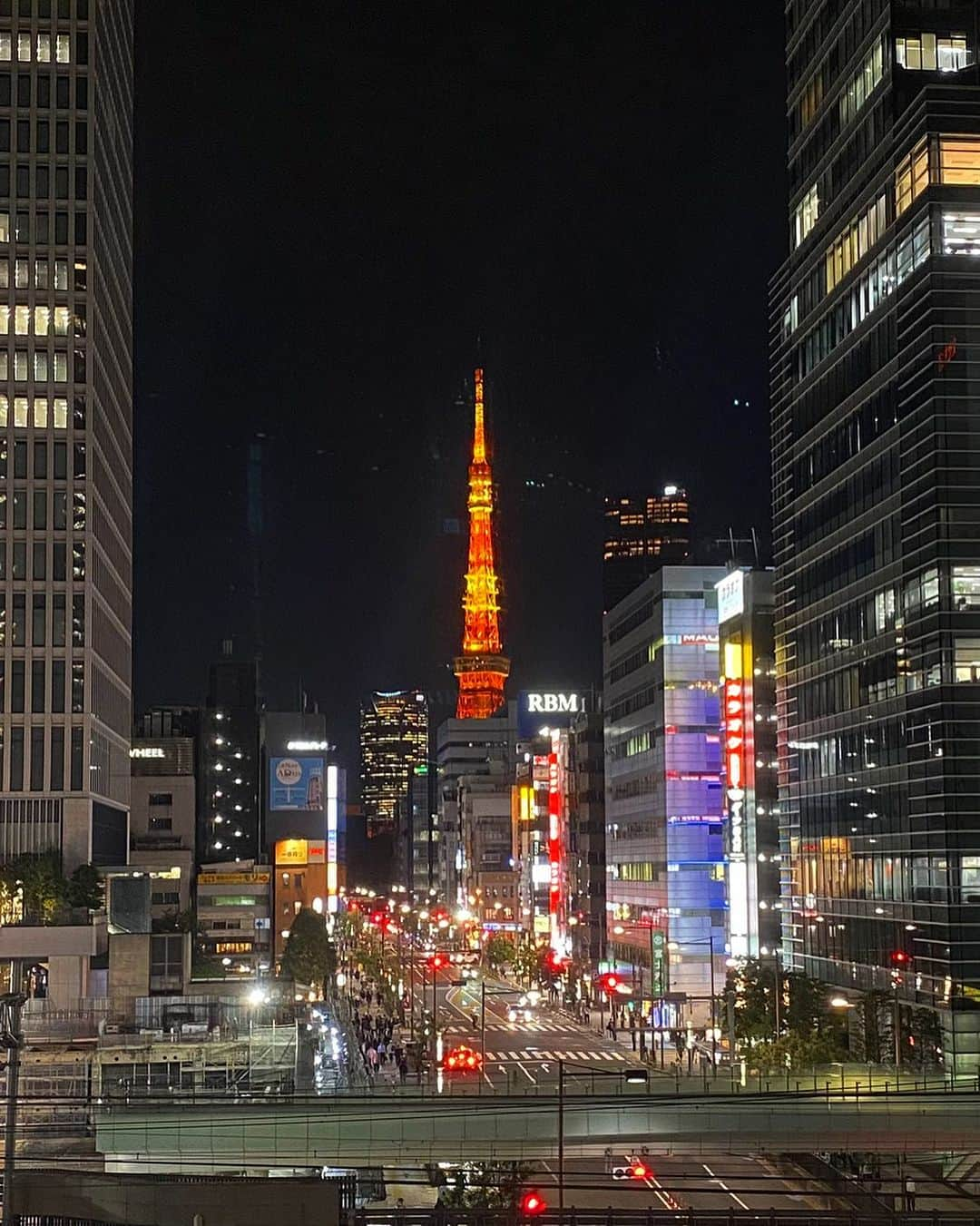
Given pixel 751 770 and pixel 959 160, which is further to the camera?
pixel 751 770

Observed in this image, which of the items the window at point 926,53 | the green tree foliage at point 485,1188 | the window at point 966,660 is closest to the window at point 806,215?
the window at point 926,53

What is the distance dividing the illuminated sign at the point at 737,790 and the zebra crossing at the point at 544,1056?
1161 cm

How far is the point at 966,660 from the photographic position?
69375mm

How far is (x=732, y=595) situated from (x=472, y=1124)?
60361mm

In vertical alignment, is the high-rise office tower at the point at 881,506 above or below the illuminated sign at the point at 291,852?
above

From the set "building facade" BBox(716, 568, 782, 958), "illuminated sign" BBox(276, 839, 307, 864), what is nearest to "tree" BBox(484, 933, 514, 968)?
"illuminated sign" BBox(276, 839, 307, 864)

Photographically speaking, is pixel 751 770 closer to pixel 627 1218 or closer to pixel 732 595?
pixel 732 595

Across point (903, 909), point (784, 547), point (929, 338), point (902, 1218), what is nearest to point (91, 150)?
point (784, 547)

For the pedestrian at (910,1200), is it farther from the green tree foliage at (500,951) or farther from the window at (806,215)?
the green tree foliage at (500,951)

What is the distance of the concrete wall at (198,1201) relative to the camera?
132 ft

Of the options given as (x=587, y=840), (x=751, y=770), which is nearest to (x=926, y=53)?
(x=751, y=770)

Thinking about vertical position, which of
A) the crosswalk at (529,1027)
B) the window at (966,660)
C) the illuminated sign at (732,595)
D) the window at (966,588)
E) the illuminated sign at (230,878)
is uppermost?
the illuminated sign at (732,595)

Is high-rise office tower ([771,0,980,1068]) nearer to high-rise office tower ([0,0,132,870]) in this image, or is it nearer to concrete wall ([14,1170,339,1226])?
concrete wall ([14,1170,339,1226])

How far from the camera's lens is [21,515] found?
4220 inches
